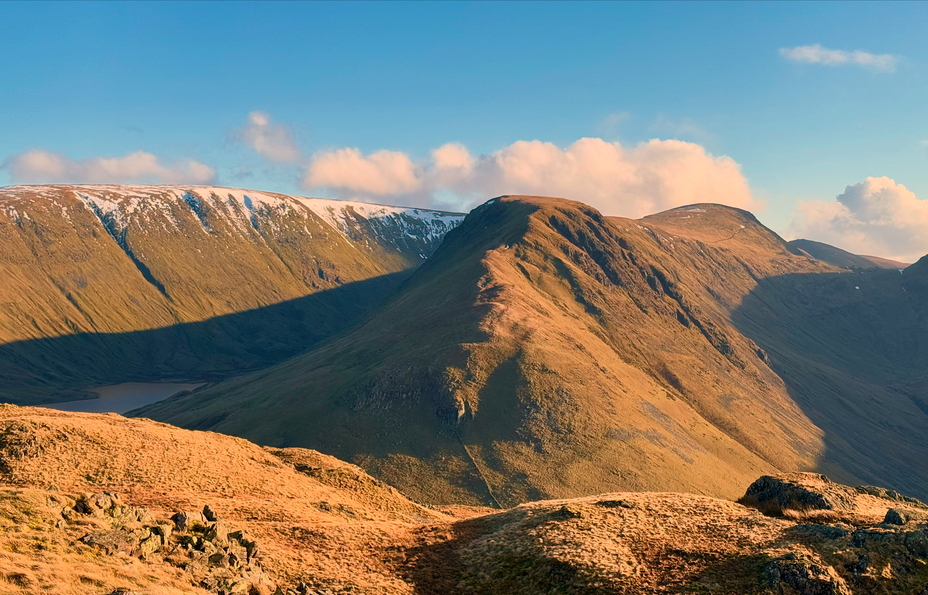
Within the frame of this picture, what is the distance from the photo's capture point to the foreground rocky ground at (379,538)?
106 ft

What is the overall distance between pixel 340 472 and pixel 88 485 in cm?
2671

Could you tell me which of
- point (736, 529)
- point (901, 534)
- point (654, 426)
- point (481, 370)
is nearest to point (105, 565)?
point (736, 529)

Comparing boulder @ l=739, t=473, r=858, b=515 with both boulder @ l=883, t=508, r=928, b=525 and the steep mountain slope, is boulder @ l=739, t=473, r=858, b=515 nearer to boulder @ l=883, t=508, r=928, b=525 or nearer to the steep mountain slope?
boulder @ l=883, t=508, r=928, b=525

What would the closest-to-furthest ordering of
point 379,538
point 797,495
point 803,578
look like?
point 803,578, point 379,538, point 797,495

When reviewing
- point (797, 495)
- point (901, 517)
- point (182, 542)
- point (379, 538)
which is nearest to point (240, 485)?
point (379, 538)

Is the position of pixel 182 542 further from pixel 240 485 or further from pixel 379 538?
pixel 240 485

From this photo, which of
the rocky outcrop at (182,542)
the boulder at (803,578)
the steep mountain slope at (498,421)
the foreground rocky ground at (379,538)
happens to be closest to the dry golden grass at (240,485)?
the foreground rocky ground at (379,538)

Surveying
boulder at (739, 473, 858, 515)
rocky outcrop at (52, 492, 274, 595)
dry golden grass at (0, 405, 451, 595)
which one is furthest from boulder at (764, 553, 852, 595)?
rocky outcrop at (52, 492, 274, 595)

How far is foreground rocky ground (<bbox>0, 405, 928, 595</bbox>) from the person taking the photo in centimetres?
3225

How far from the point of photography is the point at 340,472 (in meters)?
70.4

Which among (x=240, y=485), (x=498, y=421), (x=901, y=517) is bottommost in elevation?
(x=901, y=517)

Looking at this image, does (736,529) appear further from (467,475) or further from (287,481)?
(467,475)

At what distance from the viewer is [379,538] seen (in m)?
45.0

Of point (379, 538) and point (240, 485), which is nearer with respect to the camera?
point (379, 538)
